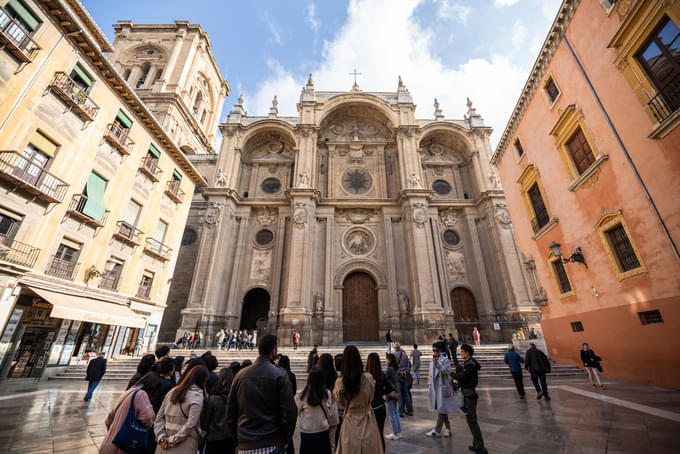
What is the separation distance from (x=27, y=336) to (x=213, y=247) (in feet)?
33.0

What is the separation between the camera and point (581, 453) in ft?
12.7

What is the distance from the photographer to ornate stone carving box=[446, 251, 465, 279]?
2108 cm

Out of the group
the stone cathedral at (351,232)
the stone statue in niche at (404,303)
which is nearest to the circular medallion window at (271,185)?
the stone cathedral at (351,232)

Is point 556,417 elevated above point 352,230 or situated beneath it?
situated beneath

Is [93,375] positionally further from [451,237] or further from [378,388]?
[451,237]

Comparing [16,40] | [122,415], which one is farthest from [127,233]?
[122,415]

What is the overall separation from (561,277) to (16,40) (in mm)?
21160

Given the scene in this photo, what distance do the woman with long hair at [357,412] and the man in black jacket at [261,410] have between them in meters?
0.69

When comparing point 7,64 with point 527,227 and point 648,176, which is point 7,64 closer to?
point 648,176

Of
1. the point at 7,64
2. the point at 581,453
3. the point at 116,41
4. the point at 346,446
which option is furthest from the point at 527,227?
the point at 116,41

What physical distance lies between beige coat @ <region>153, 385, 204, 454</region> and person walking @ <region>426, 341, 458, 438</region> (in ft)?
12.4

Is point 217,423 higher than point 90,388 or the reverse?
higher

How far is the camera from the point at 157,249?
16188 mm

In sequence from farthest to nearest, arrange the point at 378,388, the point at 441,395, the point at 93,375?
1. the point at 93,375
2. the point at 441,395
3. the point at 378,388
